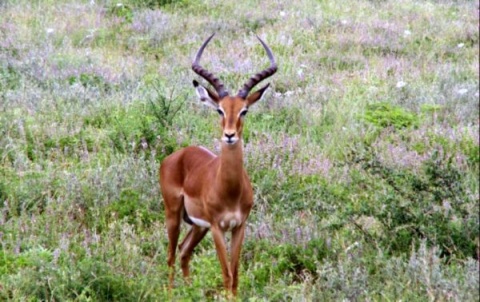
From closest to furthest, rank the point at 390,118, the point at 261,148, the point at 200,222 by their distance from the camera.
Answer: the point at 200,222 < the point at 261,148 < the point at 390,118

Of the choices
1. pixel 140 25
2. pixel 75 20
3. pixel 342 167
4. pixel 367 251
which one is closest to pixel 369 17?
pixel 140 25

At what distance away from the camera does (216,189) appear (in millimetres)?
5508

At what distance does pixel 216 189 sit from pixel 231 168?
19 centimetres

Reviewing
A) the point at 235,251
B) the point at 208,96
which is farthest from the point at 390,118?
the point at 235,251

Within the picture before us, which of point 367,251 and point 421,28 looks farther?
point 421,28

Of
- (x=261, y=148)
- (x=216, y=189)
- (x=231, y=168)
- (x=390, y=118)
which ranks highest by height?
(x=231, y=168)

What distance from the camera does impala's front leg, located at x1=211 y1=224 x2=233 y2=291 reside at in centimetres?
533

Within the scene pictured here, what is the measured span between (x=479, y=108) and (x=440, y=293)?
209cm

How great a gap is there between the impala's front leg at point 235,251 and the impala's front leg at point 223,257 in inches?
1.8

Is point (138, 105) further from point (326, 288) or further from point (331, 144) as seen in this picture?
point (326, 288)

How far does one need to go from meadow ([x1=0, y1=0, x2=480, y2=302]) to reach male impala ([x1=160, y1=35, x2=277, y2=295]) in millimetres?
229

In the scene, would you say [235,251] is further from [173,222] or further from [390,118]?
[390,118]

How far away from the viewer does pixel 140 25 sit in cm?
1470

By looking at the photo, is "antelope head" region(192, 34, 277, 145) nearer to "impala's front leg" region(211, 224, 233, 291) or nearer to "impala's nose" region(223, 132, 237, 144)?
"impala's nose" region(223, 132, 237, 144)
